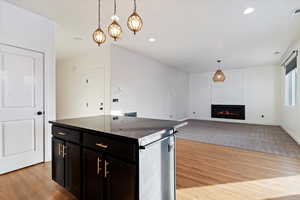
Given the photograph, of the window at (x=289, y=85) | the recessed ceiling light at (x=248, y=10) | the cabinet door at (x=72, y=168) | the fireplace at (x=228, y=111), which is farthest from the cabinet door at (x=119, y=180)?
the fireplace at (x=228, y=111)

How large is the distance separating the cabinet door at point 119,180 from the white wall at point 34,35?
2256 mm

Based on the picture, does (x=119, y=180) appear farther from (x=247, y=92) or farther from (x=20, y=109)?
(x=247, y=92)

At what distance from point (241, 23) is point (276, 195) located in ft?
9.62

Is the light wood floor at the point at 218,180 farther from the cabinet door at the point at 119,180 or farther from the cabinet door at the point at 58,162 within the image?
the cabinet door at the point at 119,180

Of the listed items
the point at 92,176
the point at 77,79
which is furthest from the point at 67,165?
the point at 77,79

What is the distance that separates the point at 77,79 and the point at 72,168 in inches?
155

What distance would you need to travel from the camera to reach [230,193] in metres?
1.95

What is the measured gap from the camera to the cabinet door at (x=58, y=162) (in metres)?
1.85

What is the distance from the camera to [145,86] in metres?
5.47

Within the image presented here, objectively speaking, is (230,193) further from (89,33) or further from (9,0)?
(9,0)

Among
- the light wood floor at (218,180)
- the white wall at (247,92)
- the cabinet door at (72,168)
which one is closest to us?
the cabinet door at (72,168)

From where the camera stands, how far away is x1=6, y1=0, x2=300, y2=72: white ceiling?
2.44 m

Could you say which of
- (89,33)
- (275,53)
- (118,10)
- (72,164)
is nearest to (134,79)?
(89,33)

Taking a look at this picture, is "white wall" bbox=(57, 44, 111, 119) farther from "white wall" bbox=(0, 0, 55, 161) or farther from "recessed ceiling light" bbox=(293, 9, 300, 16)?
"recessed ceiling light" bbox=(293, 9, 300, 16)
